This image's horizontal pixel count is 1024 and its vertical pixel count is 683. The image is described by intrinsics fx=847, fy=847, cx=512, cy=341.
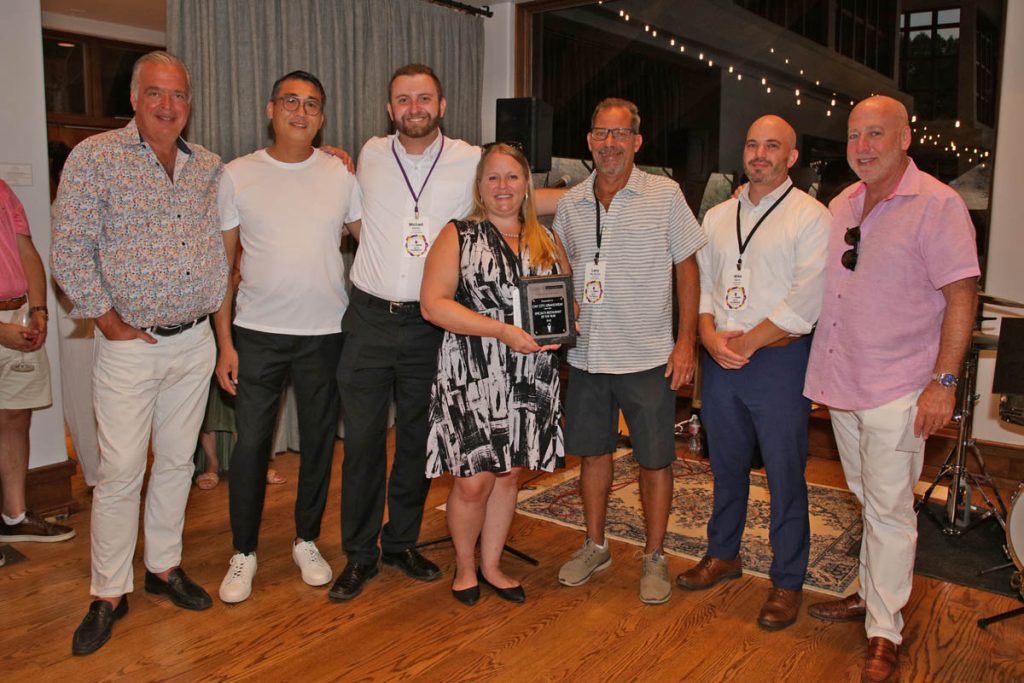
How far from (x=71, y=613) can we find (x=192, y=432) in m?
0.78

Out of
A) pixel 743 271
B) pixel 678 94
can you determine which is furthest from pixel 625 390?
pixel 678 94

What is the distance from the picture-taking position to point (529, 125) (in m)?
4.02

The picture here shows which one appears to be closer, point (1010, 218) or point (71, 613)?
point (71, 613)

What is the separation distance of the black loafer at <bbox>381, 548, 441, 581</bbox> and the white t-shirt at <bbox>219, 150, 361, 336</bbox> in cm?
97

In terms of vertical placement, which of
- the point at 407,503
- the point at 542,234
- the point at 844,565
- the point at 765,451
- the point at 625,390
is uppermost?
the point at 542,234

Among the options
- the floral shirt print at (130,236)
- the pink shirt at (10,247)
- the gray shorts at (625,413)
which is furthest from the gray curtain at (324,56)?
the gray shorts at (625,413)

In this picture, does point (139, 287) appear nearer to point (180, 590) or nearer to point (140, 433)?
point (140, 433)

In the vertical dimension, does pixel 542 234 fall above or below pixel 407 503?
above

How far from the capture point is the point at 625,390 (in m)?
3.10

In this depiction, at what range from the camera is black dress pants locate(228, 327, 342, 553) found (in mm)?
3107

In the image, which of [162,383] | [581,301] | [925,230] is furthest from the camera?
[581,301]

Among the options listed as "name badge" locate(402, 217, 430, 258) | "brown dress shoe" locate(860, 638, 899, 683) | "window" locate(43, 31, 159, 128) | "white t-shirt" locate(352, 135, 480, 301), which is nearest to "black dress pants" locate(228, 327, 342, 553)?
"white t-shirt" locate(352, 135, 480, 301)

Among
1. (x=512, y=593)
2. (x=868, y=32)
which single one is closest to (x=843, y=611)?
(x=512, y=593)

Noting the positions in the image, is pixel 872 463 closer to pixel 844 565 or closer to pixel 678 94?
pixel 844 565
